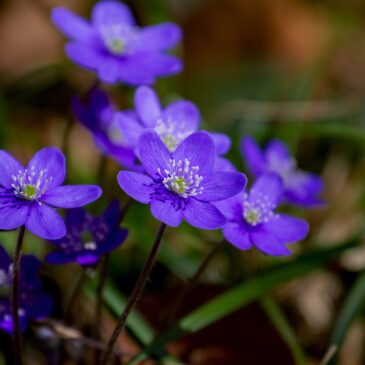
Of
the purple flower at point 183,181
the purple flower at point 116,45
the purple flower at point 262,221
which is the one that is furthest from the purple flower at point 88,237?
the purple flower at point 116,45

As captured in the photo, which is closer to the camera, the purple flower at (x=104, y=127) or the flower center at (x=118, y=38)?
the purple flower at (x=104, y=127)

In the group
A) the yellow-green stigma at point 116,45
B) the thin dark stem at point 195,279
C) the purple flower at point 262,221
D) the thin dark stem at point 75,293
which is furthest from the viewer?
the yellow-green stigma at point 116,45

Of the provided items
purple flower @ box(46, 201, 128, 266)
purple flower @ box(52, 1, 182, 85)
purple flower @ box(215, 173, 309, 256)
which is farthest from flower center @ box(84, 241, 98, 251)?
purple flower @ box(52, 1, 182, 85)

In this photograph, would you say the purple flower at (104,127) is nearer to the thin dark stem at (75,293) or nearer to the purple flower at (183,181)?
the purple flower at (183,181)

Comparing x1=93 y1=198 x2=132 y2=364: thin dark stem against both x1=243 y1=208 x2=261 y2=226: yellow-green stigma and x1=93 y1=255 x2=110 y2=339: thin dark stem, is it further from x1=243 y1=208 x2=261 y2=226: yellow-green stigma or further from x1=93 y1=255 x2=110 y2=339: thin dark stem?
x1=243 y1=208 x2=261 y2=226: yellow-green stigma

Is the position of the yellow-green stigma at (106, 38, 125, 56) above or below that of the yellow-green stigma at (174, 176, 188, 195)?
above

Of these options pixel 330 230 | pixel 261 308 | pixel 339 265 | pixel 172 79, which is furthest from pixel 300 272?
pixel 172 79
